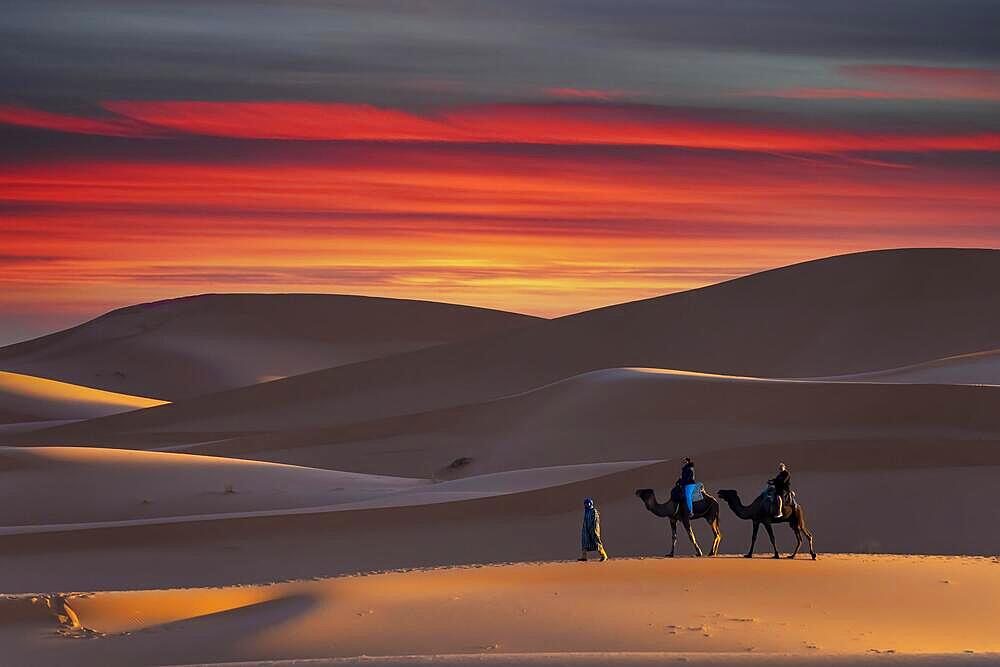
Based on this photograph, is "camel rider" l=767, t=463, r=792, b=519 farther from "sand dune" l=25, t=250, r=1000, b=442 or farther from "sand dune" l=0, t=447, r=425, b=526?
"sand dune" l=25, t=250, r=1000, b=442

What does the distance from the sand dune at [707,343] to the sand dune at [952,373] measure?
16056 mm

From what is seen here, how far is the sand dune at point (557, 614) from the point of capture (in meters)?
14.3

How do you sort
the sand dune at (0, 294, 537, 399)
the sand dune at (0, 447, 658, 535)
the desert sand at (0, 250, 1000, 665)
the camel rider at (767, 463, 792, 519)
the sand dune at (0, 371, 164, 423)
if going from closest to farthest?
the desert sand at (0, 250, 1000, 665), the camel rider at (767, 463, 792, 519), the sand dune at (0, 447, 658, 535), the sand dune at (0, 371, 164, 423), the sand dune at (0, 294, 537, 399)

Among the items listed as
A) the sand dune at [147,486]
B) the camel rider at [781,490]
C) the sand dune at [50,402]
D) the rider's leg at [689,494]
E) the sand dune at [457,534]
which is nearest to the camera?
the camel rider at [781,490]

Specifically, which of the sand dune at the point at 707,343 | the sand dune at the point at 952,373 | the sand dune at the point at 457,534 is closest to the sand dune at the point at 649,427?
the sand dune at the point at 457,534

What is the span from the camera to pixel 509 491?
30891 millimetres

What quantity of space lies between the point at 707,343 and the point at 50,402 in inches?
1457

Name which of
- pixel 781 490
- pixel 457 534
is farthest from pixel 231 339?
pixel 781 490

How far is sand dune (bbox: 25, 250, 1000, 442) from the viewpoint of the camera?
70.6m

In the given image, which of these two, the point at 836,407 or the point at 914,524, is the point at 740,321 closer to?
the point at 836,407

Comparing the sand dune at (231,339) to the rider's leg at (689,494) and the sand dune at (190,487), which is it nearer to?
the sand dune at (190,487)

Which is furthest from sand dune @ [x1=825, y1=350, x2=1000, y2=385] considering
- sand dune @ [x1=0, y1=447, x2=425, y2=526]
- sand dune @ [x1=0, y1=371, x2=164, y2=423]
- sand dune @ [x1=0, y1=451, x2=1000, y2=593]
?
sand dune @ [x1=0, y1=371, x2=164, y2=423]

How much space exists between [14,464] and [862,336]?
155 feet

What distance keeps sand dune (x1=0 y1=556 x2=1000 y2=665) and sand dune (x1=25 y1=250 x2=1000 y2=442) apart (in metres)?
47.9
